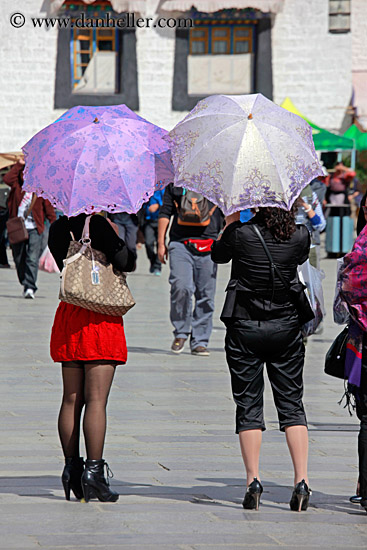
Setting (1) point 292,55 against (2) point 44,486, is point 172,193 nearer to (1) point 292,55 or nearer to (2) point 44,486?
(2) point 44,486

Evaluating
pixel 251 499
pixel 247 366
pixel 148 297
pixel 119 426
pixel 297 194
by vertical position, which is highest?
pixel 297 194

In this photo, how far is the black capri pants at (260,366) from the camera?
5.59 metres

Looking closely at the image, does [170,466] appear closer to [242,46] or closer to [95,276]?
[95,276]

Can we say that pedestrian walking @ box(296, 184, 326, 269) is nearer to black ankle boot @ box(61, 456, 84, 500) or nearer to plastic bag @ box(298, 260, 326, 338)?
plastic bag @ box(298, 260, 326, 338)

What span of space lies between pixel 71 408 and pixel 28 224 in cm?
1014

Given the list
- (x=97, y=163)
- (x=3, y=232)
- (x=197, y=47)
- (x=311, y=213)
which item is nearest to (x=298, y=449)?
(x=97, y=163)

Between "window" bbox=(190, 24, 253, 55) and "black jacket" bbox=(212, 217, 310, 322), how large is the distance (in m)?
25.3

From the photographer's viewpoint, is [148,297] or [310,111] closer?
[148,297]

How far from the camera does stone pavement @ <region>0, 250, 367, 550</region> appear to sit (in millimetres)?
5027

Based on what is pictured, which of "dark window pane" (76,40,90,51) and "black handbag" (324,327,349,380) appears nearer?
"black handbag" (324,327,349,380)

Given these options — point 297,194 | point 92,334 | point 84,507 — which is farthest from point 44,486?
point 297,194

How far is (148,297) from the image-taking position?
1577 centimetres

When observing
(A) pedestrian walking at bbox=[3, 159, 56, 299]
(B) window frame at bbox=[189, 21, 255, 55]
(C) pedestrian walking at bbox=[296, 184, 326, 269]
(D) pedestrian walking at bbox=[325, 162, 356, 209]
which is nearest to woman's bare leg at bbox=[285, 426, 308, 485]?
(C) pedestrian walking at bbox=[296, 184, 326, 269]

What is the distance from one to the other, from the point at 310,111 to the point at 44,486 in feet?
83.3
